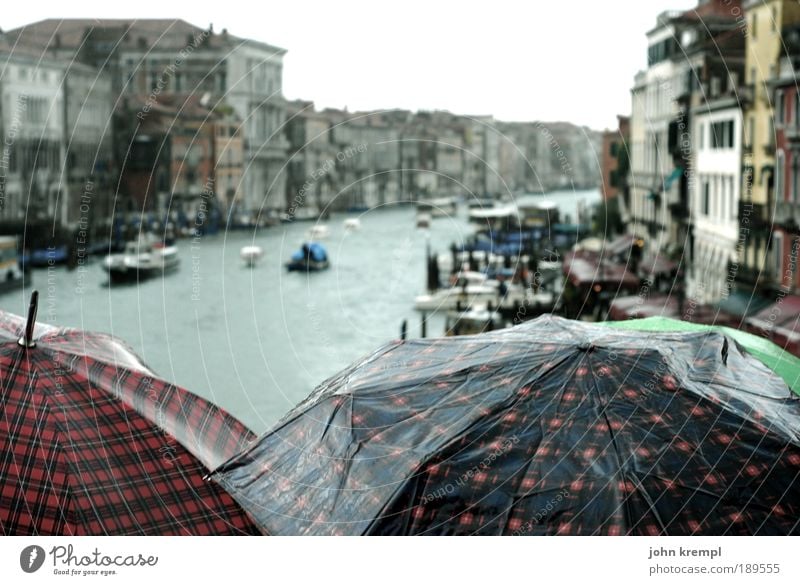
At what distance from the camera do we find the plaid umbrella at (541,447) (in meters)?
2.01

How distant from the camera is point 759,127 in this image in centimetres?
1462

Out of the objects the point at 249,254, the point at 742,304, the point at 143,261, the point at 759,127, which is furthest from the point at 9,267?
the point at 742,304

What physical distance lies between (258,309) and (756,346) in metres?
15.9

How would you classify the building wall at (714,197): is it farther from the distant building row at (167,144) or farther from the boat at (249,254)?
the boat at (249,254)

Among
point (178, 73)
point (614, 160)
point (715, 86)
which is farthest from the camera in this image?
point (614, 160)

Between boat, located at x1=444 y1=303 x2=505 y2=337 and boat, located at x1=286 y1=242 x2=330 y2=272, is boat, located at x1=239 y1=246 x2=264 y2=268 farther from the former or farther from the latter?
boat, located at x1=444 y1=303 x2=505 y2=337

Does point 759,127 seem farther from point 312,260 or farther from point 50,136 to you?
point 50,136

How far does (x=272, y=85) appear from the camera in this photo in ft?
51.8

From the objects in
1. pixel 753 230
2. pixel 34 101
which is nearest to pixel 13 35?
pixel 34 101

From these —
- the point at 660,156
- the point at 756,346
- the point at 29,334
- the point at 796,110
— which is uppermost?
the point at 796,110

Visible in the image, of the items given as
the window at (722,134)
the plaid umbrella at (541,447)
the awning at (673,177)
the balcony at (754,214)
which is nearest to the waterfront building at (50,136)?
the awning at (673,177)

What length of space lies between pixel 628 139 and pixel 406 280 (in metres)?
4.23

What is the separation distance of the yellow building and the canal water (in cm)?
329
